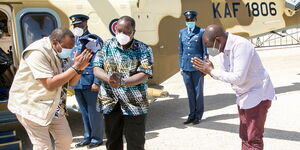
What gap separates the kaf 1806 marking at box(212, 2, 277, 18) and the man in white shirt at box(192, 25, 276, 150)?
14.0ft

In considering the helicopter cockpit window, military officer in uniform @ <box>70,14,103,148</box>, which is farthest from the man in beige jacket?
the helicopter cockpit window

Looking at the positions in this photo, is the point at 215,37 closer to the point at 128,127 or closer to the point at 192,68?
the point at 128,127

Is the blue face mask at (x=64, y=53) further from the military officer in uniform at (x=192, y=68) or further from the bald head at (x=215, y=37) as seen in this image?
the military officer in uniform at (x=192, y=68)

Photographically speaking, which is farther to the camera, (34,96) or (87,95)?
(87,95)

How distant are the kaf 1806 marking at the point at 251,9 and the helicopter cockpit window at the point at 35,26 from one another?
12.1 feet

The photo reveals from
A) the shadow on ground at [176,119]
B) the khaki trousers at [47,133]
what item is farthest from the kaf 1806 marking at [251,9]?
the khaki trousers at [47,133]

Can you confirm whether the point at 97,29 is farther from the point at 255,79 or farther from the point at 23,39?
the point at 255,79

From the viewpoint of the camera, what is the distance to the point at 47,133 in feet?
9.51

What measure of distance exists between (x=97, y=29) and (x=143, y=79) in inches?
110

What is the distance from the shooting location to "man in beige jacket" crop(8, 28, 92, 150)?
275 centimetres

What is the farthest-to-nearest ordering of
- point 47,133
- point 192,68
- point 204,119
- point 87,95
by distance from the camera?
1. point 204,119
2. point 192,68
3. point 87,95
4. point 47,133

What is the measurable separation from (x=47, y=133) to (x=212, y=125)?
3.25 meters

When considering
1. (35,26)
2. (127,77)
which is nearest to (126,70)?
(127,77)

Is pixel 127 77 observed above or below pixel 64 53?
below
